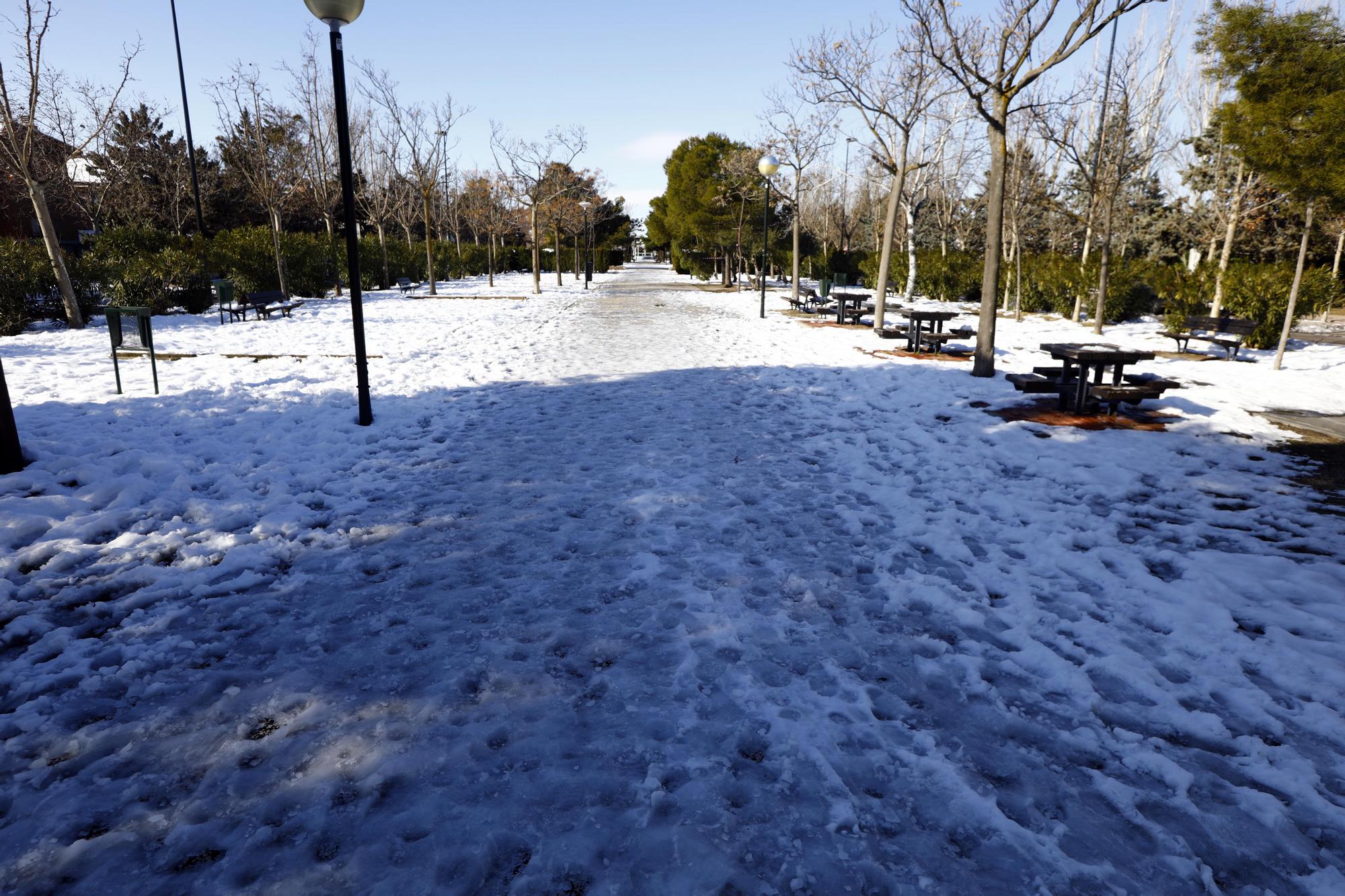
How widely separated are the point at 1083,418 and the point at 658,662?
6.82 metres

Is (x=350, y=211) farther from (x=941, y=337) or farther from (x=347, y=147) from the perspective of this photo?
(x=941, y=337)

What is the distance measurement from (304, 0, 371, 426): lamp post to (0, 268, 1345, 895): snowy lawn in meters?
0.66

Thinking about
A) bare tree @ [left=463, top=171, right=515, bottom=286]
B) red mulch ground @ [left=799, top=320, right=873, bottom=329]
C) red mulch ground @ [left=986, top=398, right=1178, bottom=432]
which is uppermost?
bare tree @ [left=463, top=171, right=515, bottom=286]

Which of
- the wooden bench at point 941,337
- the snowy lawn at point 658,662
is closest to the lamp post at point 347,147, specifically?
the snowy lawn at point 658,662

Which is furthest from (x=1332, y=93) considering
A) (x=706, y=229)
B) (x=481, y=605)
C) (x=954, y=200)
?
(x=954, y=200)

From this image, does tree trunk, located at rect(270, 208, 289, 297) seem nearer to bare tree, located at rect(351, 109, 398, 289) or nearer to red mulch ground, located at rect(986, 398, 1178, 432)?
bare tree, located at rect(351, 109, 398, 289)

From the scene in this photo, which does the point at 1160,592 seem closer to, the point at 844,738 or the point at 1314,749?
the point at 1314,749

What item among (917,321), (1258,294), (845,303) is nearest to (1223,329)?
(1258,294)

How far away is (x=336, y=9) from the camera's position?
20.9 feet

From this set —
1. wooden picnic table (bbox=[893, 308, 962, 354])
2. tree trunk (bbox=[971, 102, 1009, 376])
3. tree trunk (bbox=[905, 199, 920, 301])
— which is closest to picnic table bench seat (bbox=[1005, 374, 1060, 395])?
tree trunk (bbox=[971, 102, 1009, 376])

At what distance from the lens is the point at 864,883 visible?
86.7 inches

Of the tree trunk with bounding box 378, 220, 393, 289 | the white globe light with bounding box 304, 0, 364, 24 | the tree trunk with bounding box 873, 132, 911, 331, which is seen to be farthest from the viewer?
the tree trunk with bounding box 378, 220, 393, 289

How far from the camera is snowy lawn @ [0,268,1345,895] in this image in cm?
232

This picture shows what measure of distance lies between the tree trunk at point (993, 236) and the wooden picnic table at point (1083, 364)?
138cm
